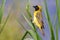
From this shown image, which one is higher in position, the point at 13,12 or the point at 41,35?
the point at 13,12

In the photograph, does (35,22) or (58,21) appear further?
(35,22)

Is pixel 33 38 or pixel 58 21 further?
pixel 33 38

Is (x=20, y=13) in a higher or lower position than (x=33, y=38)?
higher

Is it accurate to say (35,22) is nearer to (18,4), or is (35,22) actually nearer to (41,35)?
(41,35)

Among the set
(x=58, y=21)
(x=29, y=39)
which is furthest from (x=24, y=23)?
(x=58, y=21)

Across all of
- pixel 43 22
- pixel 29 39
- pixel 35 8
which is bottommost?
pixel 29 39

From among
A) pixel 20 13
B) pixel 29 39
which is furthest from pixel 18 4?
pixel 29 39

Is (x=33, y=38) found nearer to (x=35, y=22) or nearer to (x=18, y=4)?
(x=35, y=22)

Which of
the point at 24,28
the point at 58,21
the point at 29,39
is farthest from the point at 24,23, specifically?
the point at 58,21
